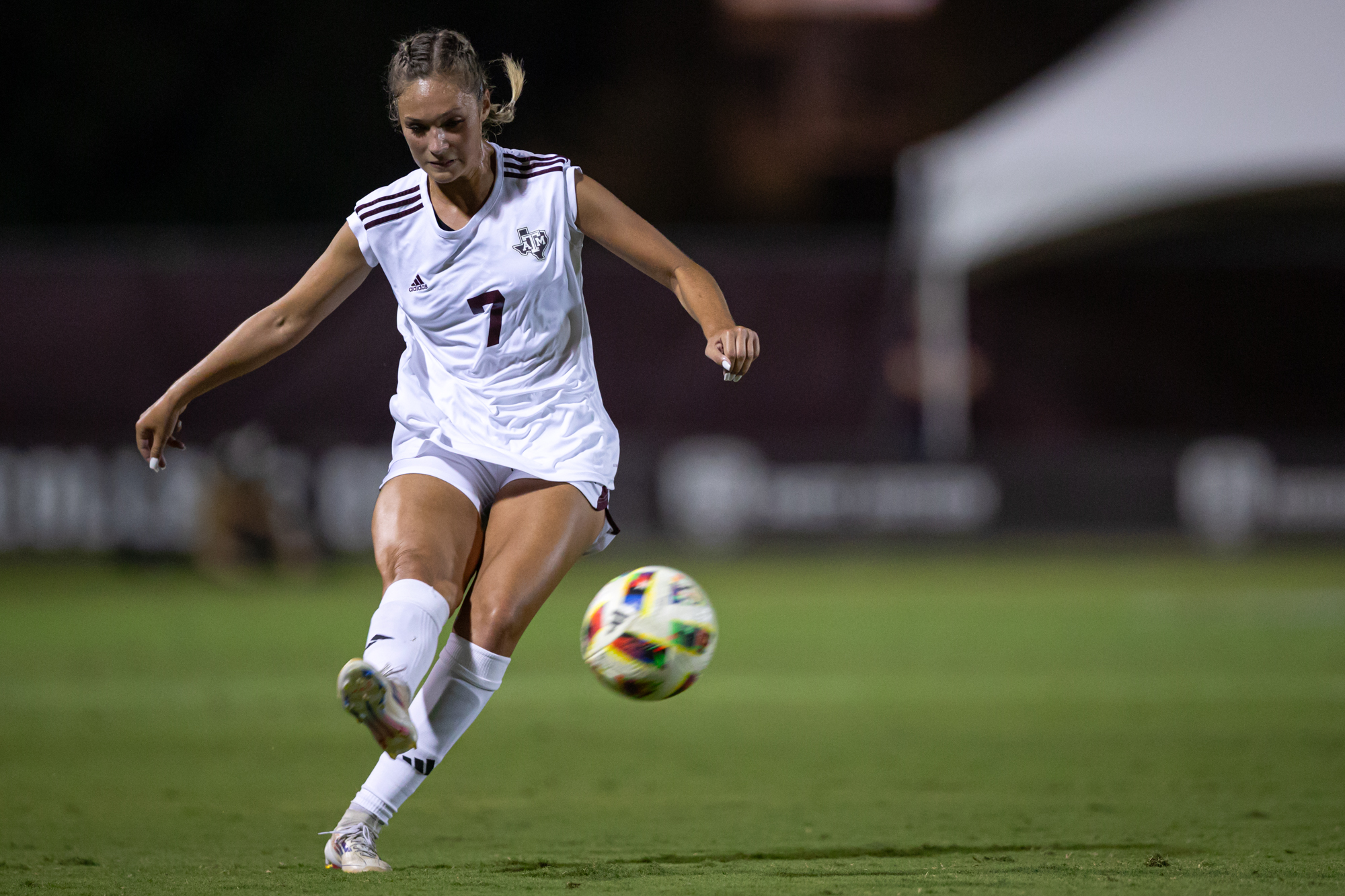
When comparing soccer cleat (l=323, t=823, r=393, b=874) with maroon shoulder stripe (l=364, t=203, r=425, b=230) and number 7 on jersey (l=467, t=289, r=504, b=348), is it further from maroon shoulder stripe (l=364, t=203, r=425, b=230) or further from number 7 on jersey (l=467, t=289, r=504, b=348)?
maroon shoulder stripe (l=364, t=203, r=425, b=230)

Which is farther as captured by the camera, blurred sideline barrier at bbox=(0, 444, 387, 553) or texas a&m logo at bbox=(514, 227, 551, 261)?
blurred sideline barrier at bbox=(0, 444, 387, 553)

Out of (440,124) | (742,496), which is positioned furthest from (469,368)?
(742,496)

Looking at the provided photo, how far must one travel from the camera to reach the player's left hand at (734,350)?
443cm

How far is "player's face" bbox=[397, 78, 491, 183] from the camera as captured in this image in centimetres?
446

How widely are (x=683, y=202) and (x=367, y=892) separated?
2432cm

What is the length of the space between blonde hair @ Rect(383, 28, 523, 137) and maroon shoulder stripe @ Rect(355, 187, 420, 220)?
0.74ft

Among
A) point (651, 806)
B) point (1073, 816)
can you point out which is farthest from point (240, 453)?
point (1073, 816)

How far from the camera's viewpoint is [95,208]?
88.2 feet

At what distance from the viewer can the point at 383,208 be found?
474 cm

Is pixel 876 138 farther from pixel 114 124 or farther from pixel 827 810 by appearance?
pixel 827 810

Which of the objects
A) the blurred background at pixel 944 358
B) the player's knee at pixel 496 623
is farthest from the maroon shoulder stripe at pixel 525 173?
the blurred background at pixel 944 358

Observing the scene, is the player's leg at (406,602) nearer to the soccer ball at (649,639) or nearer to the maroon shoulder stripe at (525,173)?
the soccer ball at (649,639)

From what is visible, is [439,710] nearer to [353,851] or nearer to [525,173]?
[353,851]

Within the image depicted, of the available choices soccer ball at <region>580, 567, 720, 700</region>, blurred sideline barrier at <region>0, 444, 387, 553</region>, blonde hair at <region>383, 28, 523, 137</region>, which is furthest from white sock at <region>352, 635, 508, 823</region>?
blurred sideline barrier at <region>0, 444, 387, 553</region>
